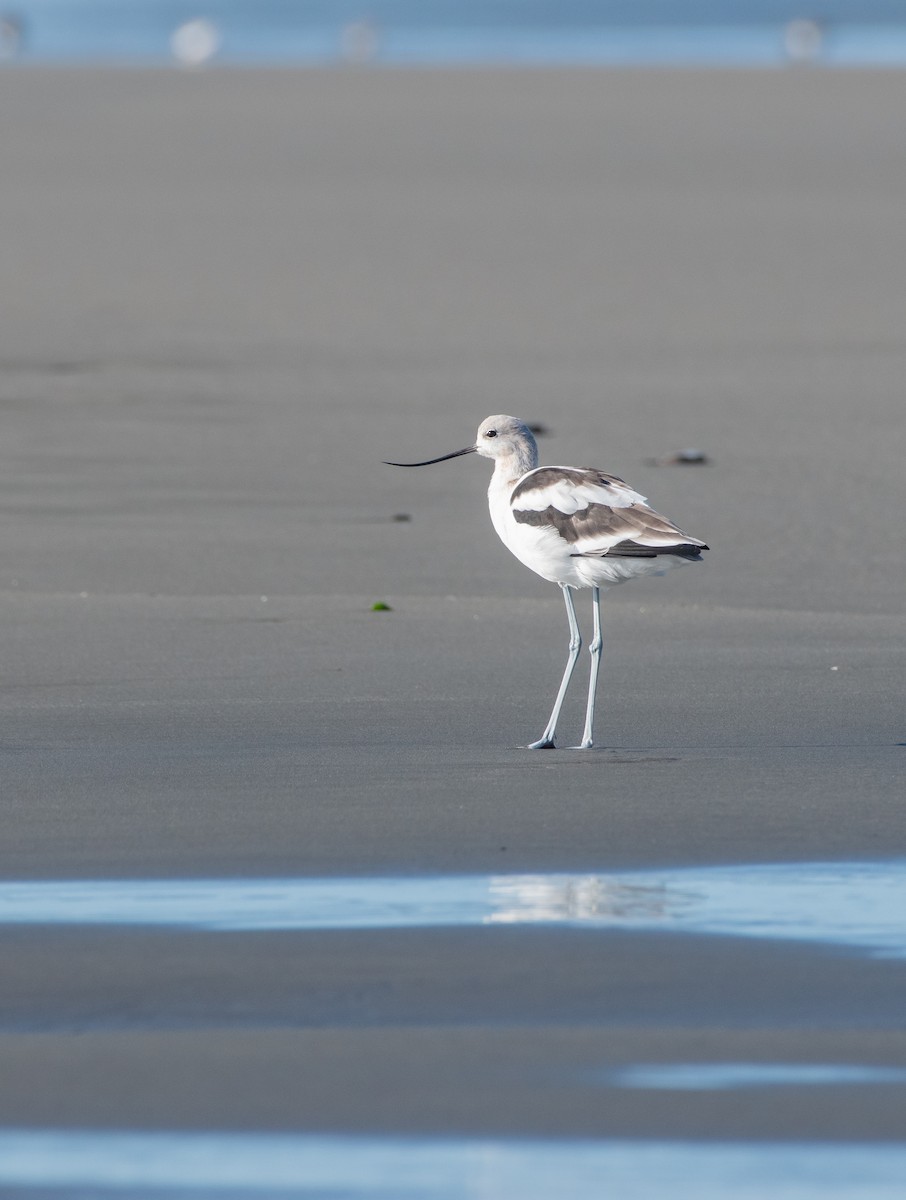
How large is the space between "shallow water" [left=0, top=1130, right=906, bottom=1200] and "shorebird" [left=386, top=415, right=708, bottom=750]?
2.87 m

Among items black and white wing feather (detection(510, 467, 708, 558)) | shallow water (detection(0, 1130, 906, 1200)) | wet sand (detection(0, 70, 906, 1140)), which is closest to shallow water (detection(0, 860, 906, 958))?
wet sand (detection(0, 70, 906, 1140))

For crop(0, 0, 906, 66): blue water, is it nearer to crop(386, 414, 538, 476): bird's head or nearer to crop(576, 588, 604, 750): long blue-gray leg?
crop(386, 414, 538, 476): bird's head

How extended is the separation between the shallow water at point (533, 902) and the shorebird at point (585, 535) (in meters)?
1.43

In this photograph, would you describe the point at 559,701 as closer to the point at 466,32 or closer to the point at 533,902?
the point at 533,902

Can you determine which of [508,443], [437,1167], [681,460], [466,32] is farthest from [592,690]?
[466,32]

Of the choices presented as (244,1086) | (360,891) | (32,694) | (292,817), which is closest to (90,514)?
(32,694)

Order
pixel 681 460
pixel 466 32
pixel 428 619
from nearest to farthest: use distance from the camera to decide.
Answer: pixel 428 619 < pixel 681 460 < pixel 466 32

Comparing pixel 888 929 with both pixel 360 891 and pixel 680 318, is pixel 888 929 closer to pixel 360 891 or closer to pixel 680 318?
pixel 360 891

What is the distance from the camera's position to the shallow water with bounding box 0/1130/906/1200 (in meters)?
3.71

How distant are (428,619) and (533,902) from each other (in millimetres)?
3680

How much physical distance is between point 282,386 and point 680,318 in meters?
3.81

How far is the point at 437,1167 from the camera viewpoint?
12.4ft

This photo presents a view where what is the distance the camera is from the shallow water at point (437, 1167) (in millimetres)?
3707

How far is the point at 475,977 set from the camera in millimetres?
4625
